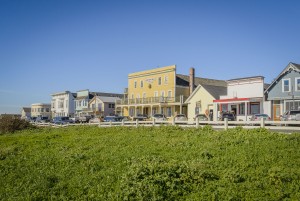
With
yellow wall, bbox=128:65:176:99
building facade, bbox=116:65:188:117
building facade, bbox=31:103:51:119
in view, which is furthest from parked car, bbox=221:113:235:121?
building facade, bbox=31:103:51:119

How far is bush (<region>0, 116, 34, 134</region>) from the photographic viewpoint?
36.7m

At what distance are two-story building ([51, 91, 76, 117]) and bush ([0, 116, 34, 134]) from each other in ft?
169

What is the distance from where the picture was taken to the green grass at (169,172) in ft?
29.3

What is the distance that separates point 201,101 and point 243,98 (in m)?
9.06

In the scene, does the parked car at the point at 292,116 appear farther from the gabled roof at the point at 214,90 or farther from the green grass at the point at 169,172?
the gabled roof at the point at 214,90

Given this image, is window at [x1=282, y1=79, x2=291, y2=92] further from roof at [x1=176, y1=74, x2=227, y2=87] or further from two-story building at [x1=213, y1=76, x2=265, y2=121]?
roof at [x1=176, y1=74, x2=227, y2=87]

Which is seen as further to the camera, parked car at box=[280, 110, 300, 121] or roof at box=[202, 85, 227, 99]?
roof at box=[202, 85, 227, 99]

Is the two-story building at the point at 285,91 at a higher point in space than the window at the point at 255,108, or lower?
higher

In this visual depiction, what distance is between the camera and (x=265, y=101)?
4041 cm

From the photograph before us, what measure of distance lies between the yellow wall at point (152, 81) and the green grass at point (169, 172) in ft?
134

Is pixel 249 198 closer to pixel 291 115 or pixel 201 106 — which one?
pixel 291 115

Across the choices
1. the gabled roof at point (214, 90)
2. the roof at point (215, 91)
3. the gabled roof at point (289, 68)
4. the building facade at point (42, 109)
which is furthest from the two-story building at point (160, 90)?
the building facade at point (42, 109)

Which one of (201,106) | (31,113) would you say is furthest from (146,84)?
(31,113)

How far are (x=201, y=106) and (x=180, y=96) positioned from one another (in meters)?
5.11
